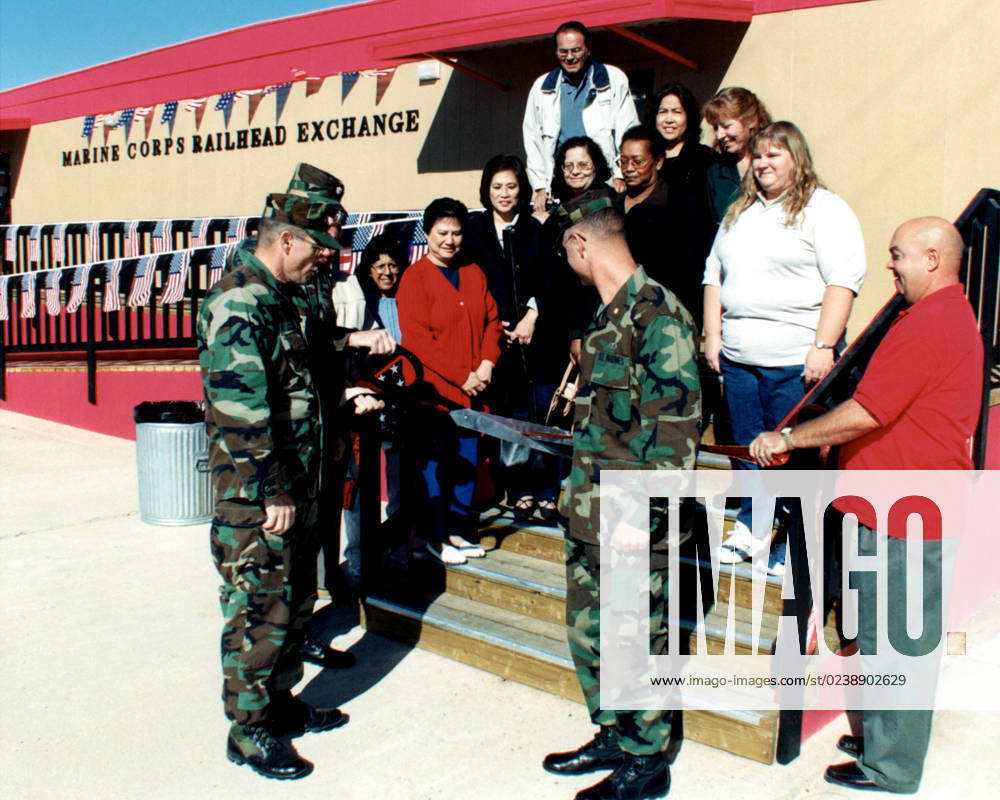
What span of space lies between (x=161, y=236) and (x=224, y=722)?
8.09m

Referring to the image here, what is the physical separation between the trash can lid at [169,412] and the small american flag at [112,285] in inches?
109

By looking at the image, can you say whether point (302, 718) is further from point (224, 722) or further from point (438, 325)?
point (438, 325)

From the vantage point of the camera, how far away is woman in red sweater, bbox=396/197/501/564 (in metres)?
4.62

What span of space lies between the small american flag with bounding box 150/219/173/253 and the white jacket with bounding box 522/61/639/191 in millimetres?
5878

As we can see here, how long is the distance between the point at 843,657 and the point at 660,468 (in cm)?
137

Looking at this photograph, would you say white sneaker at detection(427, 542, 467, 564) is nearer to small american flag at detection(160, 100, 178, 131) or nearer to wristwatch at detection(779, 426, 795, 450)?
wristwatch at detection(779, 426, 795, 450)

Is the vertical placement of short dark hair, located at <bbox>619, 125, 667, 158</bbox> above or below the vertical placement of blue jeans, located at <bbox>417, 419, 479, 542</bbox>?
above

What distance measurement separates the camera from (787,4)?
7.44 m

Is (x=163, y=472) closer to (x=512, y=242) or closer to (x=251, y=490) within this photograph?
(x=512, y=242)

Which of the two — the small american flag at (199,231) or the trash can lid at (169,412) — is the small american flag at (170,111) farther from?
the trash can lid at (169,412)

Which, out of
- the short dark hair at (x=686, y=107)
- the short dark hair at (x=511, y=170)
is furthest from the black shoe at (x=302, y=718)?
the short dark hair at (x=686, y=107)

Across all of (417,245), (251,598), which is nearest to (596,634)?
(251,598)

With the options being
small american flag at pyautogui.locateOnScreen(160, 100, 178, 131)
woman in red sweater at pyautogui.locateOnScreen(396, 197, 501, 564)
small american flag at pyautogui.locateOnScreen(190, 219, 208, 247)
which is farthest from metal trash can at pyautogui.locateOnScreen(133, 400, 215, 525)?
small american flag at pyautogui.locateOnScreen(160, 100, 178, 131)

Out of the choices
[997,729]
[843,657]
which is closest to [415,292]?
[843,657]
